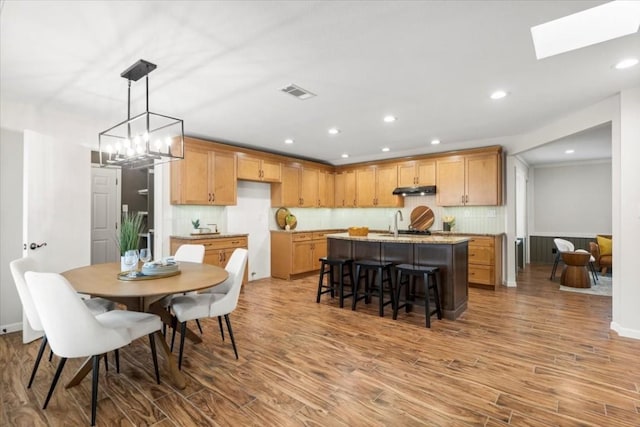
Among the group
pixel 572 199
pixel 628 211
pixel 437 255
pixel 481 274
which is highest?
pixel 572 199

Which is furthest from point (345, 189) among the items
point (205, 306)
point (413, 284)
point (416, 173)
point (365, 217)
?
point (205, 306)

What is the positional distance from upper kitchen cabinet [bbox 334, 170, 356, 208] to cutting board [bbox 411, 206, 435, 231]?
1.41m

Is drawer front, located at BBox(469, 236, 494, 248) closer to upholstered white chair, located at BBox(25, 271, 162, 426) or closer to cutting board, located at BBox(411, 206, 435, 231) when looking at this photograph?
cutting board, located at BBox(411, 206, 435, 231)

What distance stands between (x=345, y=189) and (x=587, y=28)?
5.35 m

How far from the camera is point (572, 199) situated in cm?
775

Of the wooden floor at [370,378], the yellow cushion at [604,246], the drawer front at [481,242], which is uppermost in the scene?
the drawer front at [481,242]

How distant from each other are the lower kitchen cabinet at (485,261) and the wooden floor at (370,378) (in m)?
1.40

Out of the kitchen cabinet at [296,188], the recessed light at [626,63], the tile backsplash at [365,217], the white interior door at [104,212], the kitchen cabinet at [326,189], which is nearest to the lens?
the recessed light at [626,63]

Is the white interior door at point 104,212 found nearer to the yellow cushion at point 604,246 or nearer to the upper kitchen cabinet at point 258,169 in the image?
the upper kitchen cabinet at point 258,169

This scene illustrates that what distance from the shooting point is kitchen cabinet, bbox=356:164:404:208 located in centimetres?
669

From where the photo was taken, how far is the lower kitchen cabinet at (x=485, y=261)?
17.3ft

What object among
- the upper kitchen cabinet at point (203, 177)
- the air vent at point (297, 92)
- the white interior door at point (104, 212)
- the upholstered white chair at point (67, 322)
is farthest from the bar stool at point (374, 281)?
the white interior door at point (104, 212)

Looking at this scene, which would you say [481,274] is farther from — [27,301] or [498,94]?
[27,301]

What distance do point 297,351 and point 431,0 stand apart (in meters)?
2.90
